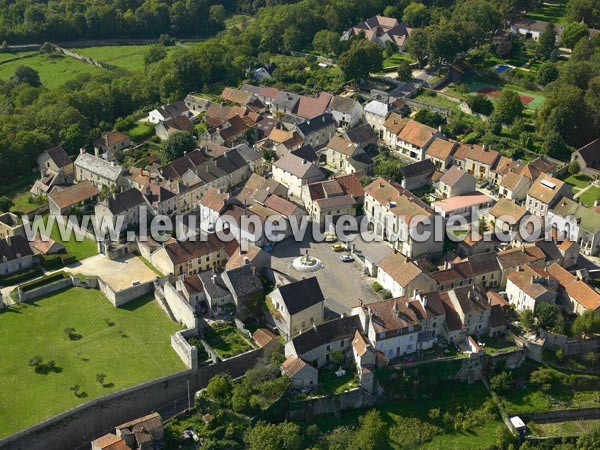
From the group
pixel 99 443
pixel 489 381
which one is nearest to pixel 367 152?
pixel 489 381

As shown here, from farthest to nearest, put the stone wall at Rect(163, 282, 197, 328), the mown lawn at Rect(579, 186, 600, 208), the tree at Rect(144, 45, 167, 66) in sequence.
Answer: the tree at Rect(144, 45, 167, 66) < the mown lawn at Rect(579, 186, 600, 208) < the stone wall at Rect(163, 282, 197, 328)

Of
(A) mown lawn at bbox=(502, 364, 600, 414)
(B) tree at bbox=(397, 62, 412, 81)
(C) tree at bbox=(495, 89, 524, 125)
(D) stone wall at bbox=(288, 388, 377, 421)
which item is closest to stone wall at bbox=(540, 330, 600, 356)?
(A) mown lawn at bbox=(502, 364, 600, 414)

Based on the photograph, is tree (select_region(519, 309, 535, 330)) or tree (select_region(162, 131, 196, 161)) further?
tree (select_region(162, 131, 196, 161))

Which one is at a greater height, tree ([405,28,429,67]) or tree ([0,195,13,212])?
tree ([405,28,429,67])

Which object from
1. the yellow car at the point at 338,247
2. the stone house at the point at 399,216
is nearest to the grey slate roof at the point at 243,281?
the yellow car at the point at 338,247

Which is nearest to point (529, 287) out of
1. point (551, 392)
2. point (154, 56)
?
point (551, 392)

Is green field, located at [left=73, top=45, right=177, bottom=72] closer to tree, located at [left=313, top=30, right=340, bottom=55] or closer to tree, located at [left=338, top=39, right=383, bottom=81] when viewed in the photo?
tree, located at [left=313, top=30, right=340, bottom=55]

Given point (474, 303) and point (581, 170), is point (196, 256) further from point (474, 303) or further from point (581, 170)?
point (581, 170)
